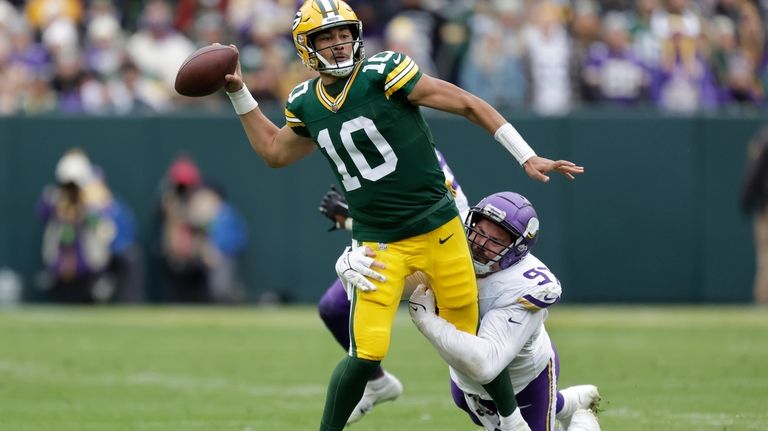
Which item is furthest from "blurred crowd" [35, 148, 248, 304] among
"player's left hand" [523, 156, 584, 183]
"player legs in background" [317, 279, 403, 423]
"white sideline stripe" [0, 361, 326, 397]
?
"player's left hand" [523, 156, 584, 183]

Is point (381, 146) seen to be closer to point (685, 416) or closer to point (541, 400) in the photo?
point (541, 400)

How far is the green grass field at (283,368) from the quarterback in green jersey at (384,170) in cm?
132

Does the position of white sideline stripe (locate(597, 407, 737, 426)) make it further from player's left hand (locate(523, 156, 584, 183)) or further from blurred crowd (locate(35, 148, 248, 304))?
blurred crowd (locate(35, 148, 248, 304))

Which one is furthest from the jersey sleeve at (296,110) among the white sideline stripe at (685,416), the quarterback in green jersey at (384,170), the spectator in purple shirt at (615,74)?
the spectator in purple shirt at (615,74)

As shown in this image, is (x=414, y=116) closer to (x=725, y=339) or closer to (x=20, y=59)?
(x=725, y=339)

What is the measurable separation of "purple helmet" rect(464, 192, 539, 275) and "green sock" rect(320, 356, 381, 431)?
2.36 ft

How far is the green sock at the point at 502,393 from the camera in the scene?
5801mm

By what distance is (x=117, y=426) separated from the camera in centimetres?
702

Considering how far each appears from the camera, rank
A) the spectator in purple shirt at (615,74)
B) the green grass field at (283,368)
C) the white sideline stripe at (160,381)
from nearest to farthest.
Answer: the green grass field at (283,368), the white sideline stripe at (160,381), the spectator in purple shirt at (615,74)

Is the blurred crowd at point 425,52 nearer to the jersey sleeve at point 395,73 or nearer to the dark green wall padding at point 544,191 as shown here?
the dark green wall padding at point 544,191

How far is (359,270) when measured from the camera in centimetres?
574

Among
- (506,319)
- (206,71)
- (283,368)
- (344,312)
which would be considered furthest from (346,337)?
(283,368)

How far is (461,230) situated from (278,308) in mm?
7779

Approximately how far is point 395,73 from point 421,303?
984 mm
